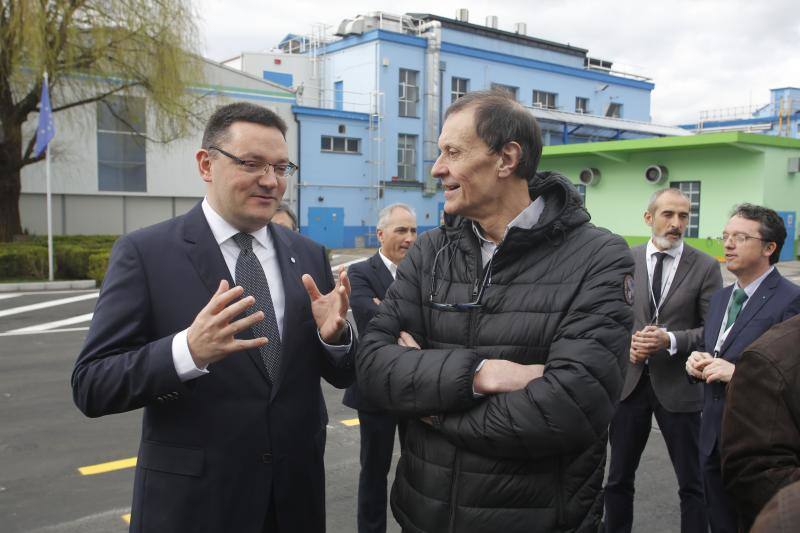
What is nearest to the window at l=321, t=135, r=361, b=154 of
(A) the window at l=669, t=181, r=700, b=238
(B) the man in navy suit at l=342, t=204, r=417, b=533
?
(A) the window at l=669, t=181, r=700, b=238

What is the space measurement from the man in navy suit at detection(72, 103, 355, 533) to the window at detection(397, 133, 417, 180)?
109ft

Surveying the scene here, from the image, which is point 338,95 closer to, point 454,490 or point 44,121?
point 44,121

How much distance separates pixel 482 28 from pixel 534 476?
39.5 meters

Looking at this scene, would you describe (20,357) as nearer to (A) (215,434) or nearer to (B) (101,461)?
(B) (101,461)

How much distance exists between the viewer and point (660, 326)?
4.10 m

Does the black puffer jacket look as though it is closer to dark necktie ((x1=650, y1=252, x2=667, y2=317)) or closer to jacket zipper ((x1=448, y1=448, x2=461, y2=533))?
jacket zipper ((x1=448, y1=448, x2=461, y2=533))

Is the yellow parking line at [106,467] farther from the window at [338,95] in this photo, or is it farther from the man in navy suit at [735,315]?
the window at [338,95]

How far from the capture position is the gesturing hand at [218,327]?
6.79 ft

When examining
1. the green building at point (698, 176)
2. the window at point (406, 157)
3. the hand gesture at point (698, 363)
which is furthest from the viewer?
the window at point (406, 157)

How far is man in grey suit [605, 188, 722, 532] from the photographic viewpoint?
3.91m

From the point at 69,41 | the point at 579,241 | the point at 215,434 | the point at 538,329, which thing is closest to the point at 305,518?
the point at 215,434

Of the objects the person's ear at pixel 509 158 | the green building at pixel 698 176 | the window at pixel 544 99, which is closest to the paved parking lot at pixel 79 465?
the person's ear at pixel 509 158

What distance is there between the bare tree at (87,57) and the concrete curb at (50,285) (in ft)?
13.2

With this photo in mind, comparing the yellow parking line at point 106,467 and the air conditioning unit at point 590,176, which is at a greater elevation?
the air conditioning unit at point 590,176
